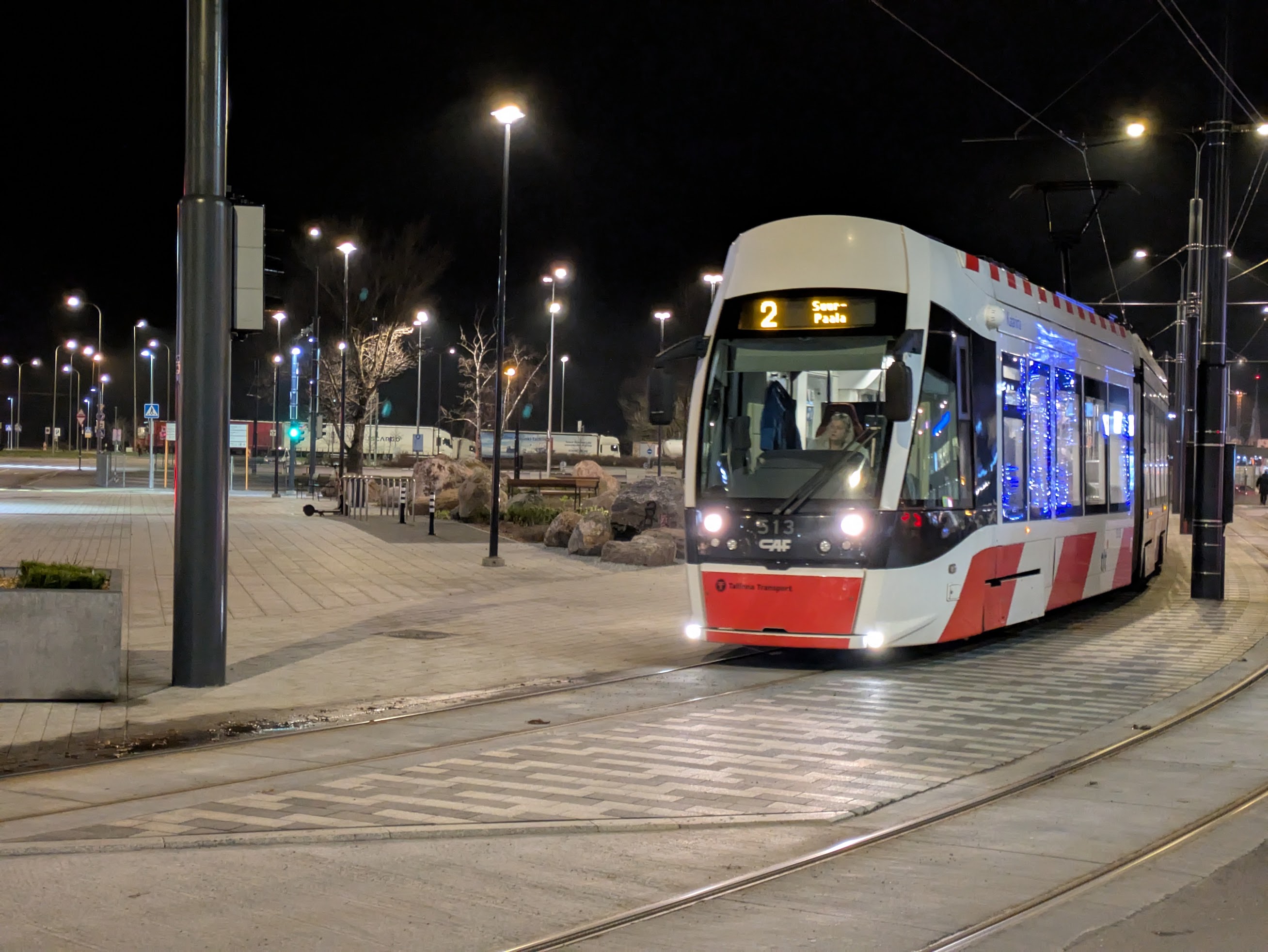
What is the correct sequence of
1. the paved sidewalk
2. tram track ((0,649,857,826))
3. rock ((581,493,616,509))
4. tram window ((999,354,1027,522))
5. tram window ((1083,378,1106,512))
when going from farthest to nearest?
rock ((581,493,616,509)), tram window ((1083,378,1106,512)), tram window ((999,354,1027,522)), the paved sidewalk, tram track ((0,649,857,826))

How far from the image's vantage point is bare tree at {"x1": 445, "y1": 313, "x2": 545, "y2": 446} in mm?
64438

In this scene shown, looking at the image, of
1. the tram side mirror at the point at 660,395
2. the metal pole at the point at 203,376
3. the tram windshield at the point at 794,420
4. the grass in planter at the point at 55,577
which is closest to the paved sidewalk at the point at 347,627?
the metal pole at the point at 203,376

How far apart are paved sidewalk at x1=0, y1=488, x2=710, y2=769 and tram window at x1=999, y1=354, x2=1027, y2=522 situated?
10.8 ft

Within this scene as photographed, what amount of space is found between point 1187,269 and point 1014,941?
3716 cm

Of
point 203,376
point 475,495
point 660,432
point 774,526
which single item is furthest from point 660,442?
point 203,376

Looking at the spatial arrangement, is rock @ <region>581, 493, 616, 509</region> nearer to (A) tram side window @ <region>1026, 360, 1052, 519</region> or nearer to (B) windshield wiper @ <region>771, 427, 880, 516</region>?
(A) tram side window @ <region>1026, 360, 1052, 519</region>

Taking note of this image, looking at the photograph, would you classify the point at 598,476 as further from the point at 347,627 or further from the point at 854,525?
the point at 854,525

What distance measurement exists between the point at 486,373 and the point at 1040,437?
53.3m

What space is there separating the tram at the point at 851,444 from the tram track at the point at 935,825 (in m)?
2.88

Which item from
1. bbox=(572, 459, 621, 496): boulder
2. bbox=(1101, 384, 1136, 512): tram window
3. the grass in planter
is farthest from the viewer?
bbox=(572, 459, 621, 496): boulder

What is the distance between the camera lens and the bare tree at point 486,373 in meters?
64.4

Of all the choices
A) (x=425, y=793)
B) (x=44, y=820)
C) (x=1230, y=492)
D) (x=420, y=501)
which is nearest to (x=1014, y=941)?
(x=425, y=793)

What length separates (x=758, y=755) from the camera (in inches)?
337

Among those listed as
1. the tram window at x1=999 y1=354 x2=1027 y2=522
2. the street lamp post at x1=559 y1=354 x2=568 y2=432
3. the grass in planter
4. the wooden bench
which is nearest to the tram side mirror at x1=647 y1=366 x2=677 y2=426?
the tram window at x1=999 y1=354 x2=1027 y2=522
